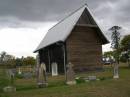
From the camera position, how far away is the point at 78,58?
33.2 m

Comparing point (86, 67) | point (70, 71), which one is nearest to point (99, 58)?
point (86, 67)

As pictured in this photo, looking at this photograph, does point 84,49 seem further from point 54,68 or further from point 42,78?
point 42,78

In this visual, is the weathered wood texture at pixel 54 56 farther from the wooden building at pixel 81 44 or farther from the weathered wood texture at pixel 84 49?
the weathered wood texture at pixel 84 49

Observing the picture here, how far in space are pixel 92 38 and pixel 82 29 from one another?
192 cm

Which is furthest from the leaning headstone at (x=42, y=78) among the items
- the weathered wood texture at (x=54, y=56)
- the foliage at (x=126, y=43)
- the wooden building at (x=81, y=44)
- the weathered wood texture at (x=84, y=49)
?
the foliage at (x=126, y=43)

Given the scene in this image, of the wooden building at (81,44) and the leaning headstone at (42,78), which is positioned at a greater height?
the wooden building at (81,44)

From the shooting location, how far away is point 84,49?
33.9 m

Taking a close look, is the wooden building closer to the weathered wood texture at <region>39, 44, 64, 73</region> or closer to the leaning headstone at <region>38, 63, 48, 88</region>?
the weathered wood texture at <region>39, 44, 64, 73</region>

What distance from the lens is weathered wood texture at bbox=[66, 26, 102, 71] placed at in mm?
32969

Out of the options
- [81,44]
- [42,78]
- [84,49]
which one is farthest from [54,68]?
[42,78]

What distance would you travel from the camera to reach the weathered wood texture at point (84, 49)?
3297 cm

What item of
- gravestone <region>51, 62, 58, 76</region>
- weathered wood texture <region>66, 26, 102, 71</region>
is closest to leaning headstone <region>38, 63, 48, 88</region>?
weathered wood texture <region>66, 26, 102, 71</region>

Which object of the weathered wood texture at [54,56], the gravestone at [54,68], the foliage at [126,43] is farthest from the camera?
the foliage at [126,43]

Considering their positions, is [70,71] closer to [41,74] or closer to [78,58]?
[41,74]
